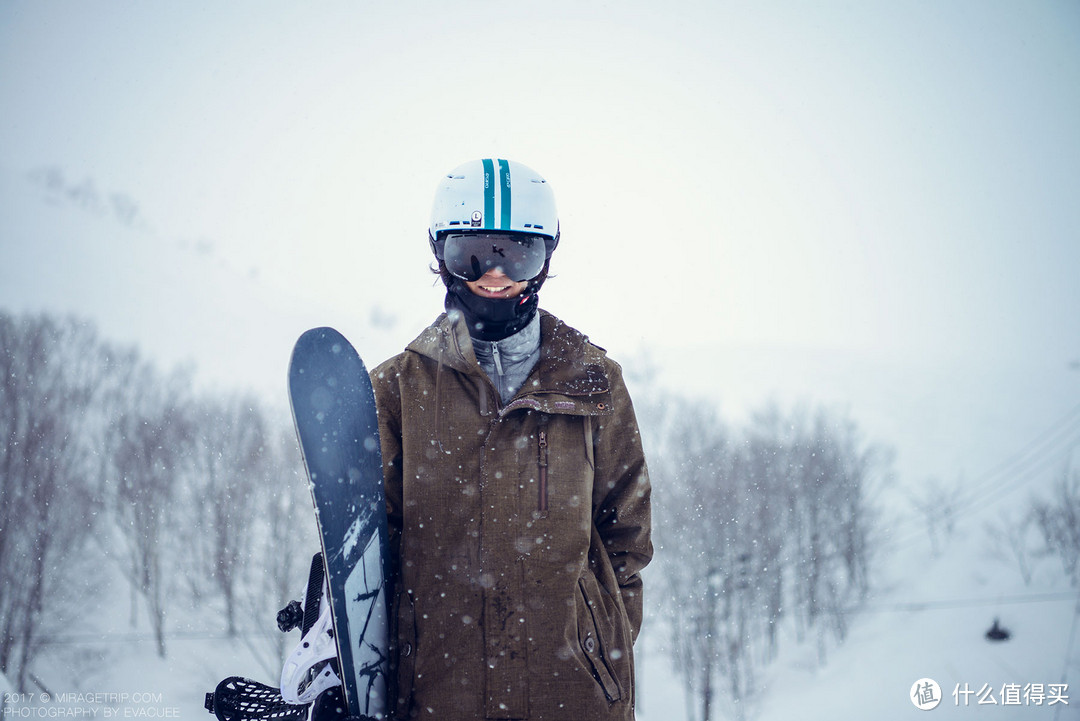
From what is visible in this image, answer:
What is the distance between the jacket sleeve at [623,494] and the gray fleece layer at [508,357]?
245mm

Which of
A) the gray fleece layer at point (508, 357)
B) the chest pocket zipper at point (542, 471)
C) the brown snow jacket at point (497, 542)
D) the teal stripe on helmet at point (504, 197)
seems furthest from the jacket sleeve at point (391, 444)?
the teal stripe on helmet at point (504, 197)

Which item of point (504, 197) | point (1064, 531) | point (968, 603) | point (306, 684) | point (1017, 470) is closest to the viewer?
point (306, 684)

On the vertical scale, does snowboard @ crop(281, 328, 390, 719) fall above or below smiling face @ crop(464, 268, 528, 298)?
below

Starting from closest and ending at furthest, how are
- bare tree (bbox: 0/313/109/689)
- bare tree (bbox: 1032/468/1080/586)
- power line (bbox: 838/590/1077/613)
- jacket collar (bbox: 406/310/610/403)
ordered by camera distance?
jacket collar (bbox: 406/310/610/403), bare tree (bbox: 0/313/109/689), power line (bbox: 838/590/1077/613), bare tree (bbox: 1032/468/1080/586)

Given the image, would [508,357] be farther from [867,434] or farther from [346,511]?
[867,434]

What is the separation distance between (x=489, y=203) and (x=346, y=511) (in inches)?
36.7

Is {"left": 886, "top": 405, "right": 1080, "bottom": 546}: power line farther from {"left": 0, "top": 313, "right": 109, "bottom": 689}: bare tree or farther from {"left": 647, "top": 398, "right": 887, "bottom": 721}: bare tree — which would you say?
{"left": 0, "top": 313, "right": 109, "bottom": 689}: bare tree

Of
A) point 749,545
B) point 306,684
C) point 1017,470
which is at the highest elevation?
point 1017,470

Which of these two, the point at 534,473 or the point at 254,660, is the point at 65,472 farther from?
the point at 534,473

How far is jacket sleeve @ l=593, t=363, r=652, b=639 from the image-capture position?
1760mm

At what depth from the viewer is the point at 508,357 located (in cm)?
175

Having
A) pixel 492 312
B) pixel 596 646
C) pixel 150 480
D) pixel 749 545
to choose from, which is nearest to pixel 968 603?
pixel 749 545

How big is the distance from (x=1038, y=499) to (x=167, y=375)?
183 ft

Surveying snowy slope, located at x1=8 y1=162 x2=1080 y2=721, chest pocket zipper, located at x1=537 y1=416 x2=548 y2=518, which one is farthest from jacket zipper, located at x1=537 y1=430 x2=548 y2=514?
snowy slope, located at x1=8 y1=162 x2=1080 y2=721
